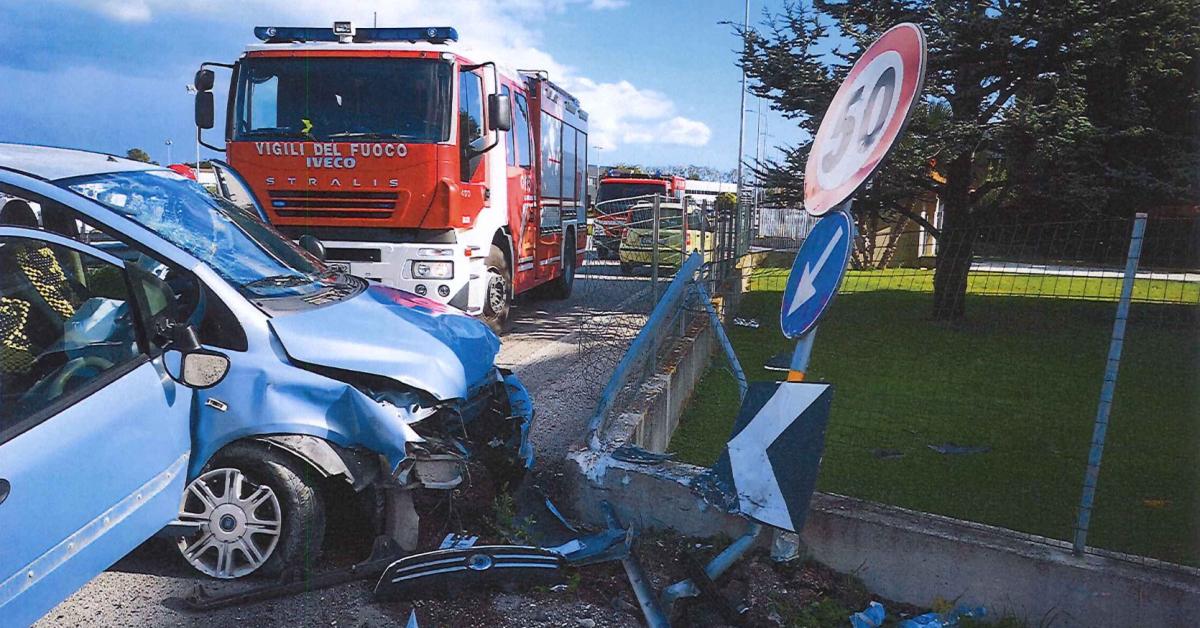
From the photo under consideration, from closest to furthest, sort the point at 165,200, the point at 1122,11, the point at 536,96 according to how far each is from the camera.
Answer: the point at 165,200 < the point at 1122,11 < the point at 536,96

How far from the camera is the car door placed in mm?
2541

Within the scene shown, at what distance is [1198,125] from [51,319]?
12621mm

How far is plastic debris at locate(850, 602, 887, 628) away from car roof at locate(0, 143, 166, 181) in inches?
145

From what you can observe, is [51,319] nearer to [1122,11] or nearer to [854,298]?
[854,298]

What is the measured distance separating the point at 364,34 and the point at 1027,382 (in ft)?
24.3

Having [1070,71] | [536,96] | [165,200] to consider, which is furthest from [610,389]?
[1070,71]

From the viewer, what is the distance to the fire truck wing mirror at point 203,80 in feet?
28.0

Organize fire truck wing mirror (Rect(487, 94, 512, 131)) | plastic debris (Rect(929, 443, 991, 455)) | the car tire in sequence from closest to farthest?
plastic debris (Rect(929, 443, 991, 455)) < fire truck wing mirror (Rect(487, 94, 512, 131)) < the car tire

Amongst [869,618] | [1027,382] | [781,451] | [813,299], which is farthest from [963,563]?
[1027,382]

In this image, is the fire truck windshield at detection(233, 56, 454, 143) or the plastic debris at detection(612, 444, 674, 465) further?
the fire truck windshield at detection(233, 56, 454, 143)

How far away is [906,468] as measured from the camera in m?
6.21

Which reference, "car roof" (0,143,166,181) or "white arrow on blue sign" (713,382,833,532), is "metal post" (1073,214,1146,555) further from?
"car roof" (0,143,166,181)

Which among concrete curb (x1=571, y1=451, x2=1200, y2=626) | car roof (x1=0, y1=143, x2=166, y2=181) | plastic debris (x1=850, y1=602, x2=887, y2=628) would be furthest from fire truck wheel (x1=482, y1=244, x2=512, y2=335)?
plastic debris (x1=850, y1=602, x2=887, y2=628)

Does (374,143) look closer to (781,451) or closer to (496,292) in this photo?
(496,292)
